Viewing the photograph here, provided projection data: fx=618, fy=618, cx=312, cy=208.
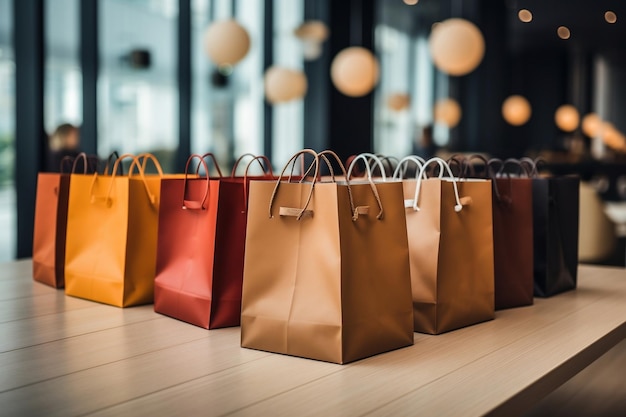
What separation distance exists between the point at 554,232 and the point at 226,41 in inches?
112

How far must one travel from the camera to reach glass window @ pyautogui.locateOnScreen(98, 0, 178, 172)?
4.71 metres

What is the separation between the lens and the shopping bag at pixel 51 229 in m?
1.41

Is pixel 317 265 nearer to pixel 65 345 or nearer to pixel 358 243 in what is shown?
pixel 358 243

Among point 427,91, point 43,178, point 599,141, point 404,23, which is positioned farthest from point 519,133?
point 43,178

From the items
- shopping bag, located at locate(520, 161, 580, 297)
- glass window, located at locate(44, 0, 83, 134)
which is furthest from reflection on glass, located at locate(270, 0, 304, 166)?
shopping bag, located at locate(520, 161, 580, 297)

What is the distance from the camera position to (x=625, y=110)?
11.2 m

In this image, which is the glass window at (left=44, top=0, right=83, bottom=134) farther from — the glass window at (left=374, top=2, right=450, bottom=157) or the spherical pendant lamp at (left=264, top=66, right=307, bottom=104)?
the glass window at (left=374, top=2, right=450, bottom=157)

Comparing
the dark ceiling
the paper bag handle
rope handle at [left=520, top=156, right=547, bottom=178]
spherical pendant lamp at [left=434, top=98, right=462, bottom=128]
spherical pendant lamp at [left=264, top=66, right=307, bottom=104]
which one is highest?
the dark ceiling

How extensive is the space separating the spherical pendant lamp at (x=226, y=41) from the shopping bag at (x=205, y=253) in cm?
281

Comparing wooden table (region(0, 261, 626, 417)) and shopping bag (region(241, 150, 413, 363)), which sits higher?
shopping bag (region(241, 150, 413, 363))

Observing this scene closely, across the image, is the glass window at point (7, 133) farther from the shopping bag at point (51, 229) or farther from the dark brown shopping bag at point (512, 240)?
the dark brown shopping bag at point (512, 240)

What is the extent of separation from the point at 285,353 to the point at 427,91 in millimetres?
9383

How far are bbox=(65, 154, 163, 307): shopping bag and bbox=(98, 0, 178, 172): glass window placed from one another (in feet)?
11.0

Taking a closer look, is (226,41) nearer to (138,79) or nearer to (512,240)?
(138,79)
